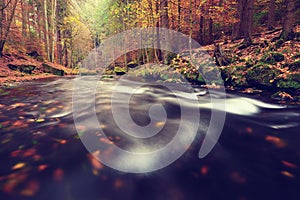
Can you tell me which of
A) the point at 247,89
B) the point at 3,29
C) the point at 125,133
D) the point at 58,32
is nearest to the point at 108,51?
the point at 58,32

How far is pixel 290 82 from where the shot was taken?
7266 millimetres

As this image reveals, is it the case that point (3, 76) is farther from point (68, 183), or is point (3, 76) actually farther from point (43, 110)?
point (68, 183)

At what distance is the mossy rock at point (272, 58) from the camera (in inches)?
334

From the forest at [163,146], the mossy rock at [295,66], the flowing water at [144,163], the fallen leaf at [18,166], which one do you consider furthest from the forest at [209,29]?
the fallen leaf at [18,166]

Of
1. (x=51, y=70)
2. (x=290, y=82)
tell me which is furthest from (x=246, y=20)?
(x=51, y=70)

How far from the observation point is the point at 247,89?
28.3ft

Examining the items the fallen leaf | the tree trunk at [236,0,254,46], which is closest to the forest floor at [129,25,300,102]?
the tree trunk at [236,0,254,46]

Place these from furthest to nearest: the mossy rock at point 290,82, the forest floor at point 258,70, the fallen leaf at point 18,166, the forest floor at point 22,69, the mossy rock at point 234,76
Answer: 1. the forest floor at point 22,69
2. the mossy rock at point 234,76
3. the forest floor at point 258,70
4. the mossy rock at point 290,82
5. the fallen leaf at point 18,166

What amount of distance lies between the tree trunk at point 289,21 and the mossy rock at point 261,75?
2.65m

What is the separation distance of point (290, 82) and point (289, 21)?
3.99 m

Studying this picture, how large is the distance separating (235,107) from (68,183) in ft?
17.3

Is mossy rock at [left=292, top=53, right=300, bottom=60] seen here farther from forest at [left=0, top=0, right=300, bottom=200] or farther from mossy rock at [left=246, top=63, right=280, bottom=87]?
mossy rock at [left=246, top=63, right=280, bottom=87]

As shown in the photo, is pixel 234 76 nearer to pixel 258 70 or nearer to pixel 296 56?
pixel 258 70

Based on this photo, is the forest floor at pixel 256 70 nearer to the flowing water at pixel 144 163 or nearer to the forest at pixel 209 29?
the forest at pixel 209 29
